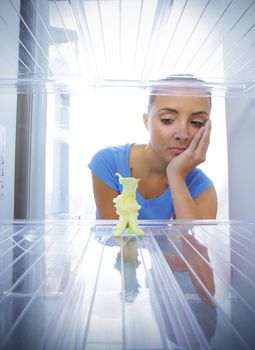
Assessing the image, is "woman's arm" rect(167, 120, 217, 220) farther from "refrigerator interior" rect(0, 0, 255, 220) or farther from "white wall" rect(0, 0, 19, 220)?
"white wall" rect(0, 0, 19, 220)

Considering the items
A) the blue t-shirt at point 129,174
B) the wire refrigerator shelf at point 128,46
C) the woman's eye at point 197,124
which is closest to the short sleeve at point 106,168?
the blue t-shirt at point 129,174

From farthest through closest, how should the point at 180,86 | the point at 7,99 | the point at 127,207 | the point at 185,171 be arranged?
the point at 185,171 < the point at 7,99 < the point at 180,86 < the point at 127,207

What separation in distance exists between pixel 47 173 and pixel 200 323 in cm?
105

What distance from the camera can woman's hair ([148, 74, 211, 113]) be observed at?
0.65m

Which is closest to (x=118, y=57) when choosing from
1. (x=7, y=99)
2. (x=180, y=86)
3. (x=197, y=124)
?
(x=180, y=86)

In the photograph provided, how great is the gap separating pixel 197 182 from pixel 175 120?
31 centimetres

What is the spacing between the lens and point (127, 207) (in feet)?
1.81

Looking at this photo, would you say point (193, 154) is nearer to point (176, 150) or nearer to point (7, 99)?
point (176, 150)

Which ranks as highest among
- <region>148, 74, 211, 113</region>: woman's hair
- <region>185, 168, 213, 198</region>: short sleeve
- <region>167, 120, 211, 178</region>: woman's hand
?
<region>148, 74, 211, 113</region>: woman's hair

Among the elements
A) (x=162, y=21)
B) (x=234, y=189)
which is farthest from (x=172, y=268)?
(x=234, y=189)

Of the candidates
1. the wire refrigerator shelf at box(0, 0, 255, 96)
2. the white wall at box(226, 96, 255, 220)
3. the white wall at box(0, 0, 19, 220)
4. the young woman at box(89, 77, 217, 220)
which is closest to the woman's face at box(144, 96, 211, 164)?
the young woman at box(89, 77, 217, 220)

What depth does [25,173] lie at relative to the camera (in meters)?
1.07

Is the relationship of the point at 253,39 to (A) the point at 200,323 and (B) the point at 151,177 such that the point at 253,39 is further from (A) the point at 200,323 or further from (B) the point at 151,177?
(B) the point at 151,177

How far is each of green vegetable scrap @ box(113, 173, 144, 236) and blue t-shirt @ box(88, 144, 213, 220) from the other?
550mm
